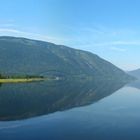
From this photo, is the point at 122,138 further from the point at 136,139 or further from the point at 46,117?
the point at 46,117

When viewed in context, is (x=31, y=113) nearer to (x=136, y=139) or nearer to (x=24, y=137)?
(x=24, y=137)

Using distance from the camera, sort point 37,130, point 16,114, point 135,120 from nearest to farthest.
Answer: point 37,130, point 135,120, point 16,114

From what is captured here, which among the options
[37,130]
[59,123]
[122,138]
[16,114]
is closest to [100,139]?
[122,138]

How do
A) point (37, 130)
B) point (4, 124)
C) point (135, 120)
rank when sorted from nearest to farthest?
point (37, 130) → point (4, 124) → point (135, 120)

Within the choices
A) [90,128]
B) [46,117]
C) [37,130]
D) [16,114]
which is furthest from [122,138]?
[16,114]

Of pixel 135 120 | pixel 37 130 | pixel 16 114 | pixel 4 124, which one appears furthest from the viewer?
pixel 16 114

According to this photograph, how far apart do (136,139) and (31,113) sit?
92.5ft

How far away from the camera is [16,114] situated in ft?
203

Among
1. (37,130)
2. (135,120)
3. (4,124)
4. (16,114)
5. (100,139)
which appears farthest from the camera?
(16,114)

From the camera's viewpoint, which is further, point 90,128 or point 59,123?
point 59,123

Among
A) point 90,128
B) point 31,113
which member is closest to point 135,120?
point 90,128

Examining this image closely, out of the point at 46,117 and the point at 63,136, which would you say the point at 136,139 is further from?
the point at 46,117

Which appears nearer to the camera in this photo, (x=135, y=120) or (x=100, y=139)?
(x=100, y=139)

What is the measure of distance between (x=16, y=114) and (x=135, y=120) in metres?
22.2
